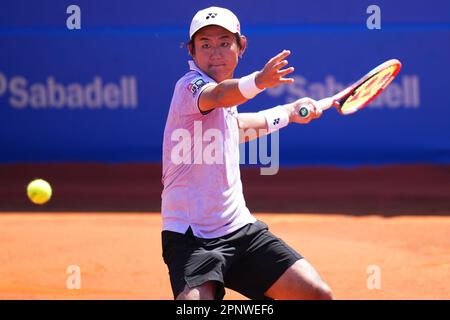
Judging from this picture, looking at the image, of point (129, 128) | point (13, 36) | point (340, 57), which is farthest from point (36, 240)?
point (340, 57)

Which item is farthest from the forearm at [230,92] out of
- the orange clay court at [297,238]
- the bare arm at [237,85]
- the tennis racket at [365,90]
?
the orange clay court at [297,238]

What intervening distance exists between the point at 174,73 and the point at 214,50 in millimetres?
6124

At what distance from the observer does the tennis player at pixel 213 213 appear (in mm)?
3889

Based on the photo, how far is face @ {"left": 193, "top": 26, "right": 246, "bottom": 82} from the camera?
13.3 feet

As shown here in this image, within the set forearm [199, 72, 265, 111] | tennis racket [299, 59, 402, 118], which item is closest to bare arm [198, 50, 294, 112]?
forearm [199, 72, 265, 111]

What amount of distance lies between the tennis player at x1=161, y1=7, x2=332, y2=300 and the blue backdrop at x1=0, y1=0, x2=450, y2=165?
19.1ft

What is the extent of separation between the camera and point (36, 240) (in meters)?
7.85

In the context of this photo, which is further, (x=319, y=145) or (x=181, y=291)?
(x=319, y=145)

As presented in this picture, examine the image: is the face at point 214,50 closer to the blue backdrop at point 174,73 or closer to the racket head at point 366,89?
the racket head at point 366,89

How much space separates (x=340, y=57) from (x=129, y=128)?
2523 mm

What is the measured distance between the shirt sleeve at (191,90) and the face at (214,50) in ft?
0.35

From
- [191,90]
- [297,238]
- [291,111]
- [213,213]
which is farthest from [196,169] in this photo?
[297,238]

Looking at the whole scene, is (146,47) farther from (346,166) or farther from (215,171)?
(215,171)

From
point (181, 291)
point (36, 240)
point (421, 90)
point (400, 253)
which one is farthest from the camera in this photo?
point (421, 90)
